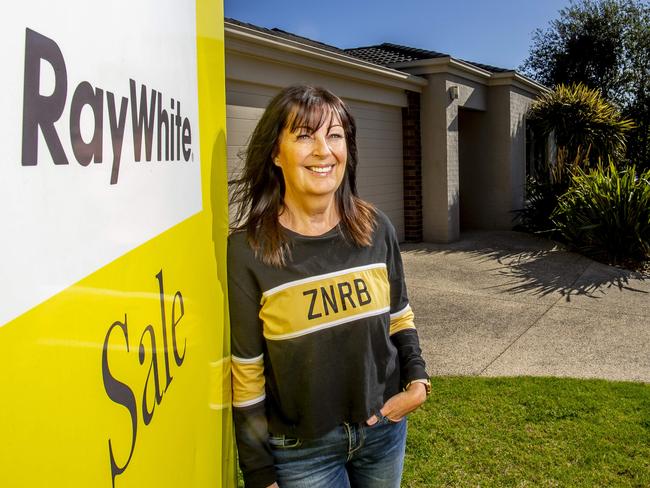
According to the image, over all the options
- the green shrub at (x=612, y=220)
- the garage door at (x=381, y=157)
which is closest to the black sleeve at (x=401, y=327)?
the garage door at (x=381, y=157)

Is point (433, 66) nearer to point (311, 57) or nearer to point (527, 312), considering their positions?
point (311, 57)

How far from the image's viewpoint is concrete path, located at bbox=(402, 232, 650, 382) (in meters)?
6.29

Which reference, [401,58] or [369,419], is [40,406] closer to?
[369,419]

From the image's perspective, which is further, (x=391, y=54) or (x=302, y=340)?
(x=391, y=54)

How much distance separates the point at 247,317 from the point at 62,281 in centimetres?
115

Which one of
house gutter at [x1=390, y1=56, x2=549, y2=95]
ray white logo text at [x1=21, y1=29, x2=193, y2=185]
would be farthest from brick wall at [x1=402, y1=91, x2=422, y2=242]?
ray white logo text at [x1=21, y1=29, x2=193, y2=185]

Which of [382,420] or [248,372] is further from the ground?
[248,372]

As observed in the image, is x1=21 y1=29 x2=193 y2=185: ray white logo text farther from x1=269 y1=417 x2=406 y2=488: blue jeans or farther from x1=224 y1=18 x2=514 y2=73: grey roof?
→ x1=224 y1=18 x2=514 y2=73: grey roof

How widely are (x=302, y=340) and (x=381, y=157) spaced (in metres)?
10.5

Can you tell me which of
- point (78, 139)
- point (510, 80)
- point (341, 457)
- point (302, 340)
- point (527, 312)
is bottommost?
point (527, 312)

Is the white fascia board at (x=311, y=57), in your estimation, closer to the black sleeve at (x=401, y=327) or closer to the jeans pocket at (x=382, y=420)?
the black sleeve at (x=401, y=327)

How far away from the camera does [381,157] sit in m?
12.2

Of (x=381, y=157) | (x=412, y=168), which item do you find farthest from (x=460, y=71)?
(x=381, y=157)

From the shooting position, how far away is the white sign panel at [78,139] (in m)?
0.71
